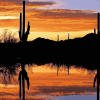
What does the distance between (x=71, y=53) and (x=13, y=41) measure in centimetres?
3376

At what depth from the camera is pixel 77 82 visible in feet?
95.5

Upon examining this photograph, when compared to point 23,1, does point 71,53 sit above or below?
below

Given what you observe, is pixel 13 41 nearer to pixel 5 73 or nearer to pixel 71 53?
pixel 5 73

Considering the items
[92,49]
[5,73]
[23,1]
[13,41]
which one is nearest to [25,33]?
[23,1]

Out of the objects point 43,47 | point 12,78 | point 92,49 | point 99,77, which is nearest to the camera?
point 99,77

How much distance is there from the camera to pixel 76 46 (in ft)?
331

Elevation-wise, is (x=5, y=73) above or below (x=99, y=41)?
below

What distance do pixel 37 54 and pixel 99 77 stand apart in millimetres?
67349

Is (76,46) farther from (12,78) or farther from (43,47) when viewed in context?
(12,78)

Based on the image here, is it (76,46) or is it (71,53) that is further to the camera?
(76,46)

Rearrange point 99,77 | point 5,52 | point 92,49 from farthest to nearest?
point 92,49
point 5,52
point 99,77

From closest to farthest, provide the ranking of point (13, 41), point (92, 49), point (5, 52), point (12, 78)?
point (12, 78), point (13, 41), point (5, 52), point (92, 49)

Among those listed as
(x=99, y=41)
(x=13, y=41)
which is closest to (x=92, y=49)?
(x=13, y=41)

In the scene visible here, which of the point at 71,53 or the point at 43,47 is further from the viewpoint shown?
the point at 43,47
